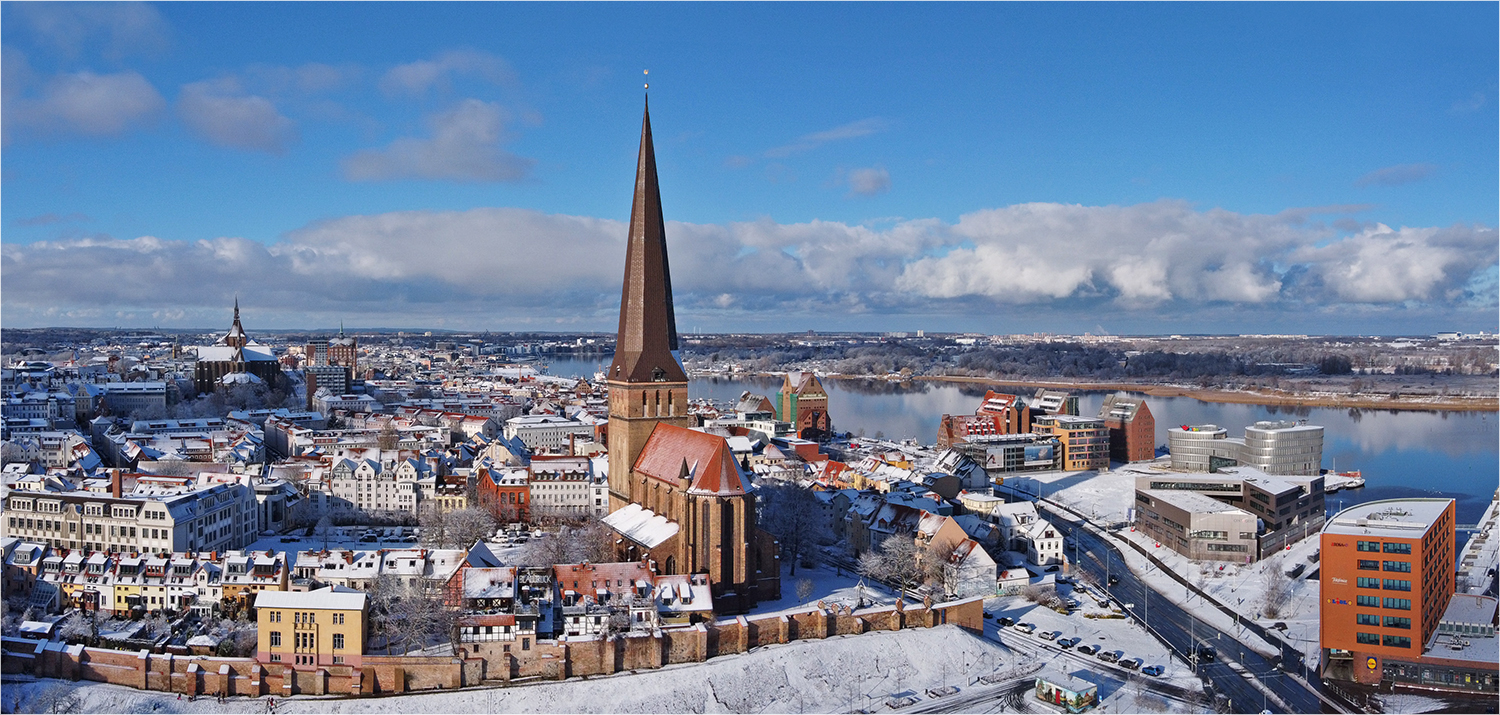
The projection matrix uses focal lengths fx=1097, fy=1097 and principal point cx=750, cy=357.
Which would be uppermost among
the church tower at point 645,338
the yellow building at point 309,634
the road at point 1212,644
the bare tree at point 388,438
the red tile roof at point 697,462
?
the church tower at point 645,338

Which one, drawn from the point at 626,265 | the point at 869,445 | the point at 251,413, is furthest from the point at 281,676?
the point at 251,413

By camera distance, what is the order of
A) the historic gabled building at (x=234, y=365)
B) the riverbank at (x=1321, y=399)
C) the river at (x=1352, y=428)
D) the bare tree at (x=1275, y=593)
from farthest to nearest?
the riverbank at (x=1321, y=399), the historic gabled building at (x=234, y=365), the river at (x=1352, y=428), the bare tree at (x=1275, y=593)

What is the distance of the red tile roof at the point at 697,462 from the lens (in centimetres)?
2828

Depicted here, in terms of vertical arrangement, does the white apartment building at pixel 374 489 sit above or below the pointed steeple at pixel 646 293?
below

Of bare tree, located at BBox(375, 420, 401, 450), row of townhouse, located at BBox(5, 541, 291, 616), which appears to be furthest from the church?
bare tree, located at BBox(375, 420, 401, 450)

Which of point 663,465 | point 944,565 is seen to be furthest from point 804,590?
point 663,465

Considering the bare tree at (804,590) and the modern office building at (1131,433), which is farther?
the modern office building at (1131,433)

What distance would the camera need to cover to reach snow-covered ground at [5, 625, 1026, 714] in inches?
879

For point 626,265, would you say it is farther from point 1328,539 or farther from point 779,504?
point 1328,539

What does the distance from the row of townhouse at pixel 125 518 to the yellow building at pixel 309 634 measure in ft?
37.0

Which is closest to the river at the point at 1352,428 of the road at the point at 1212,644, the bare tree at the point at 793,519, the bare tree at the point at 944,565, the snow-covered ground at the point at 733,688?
the road at the point at 1212,644

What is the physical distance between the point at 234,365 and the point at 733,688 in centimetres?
7358

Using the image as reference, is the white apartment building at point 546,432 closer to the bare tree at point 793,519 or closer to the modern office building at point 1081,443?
the bare tree at point 793,519

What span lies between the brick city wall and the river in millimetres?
33556
